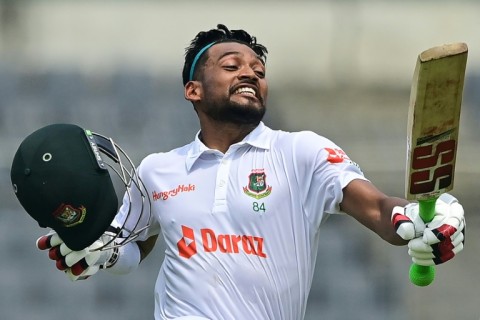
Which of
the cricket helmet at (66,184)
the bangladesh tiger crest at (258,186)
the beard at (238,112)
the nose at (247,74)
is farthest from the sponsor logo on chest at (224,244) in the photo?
the nose at (247,74)

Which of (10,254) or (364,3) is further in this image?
(364,3)

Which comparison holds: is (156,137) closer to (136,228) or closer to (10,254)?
(10,254)

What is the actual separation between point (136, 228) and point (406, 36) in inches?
139

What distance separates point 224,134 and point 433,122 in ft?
2.93

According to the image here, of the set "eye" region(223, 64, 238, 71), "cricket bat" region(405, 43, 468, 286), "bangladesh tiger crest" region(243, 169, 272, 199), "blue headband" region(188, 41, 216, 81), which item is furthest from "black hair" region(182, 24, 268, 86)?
"cricket bat" region(405, 43, 468, 286)

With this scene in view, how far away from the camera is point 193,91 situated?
349 cm

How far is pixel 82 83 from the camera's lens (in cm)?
614

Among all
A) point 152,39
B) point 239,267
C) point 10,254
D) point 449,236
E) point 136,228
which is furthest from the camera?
point 152,39

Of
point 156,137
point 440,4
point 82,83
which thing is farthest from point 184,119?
point 440,4

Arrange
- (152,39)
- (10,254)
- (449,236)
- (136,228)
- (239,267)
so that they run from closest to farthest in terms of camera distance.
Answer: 1. (449,236)
2. (239,267)
3. (136,228)
4. (10,254)
5. (152,39)

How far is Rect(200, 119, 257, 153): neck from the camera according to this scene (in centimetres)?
329

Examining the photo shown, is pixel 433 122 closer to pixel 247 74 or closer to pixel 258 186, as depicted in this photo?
pixel 258 186

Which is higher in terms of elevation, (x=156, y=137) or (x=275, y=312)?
(x=275, y=312)

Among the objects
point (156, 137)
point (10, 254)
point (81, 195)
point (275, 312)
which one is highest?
point (81, 195)
